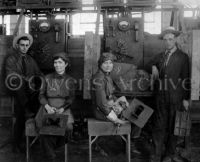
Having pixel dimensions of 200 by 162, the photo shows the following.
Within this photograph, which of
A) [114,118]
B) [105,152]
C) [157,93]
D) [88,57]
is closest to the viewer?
[114,118]

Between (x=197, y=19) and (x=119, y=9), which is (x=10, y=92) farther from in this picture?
(x=197, y=19)

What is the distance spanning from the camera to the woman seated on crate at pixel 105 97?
3.85 m

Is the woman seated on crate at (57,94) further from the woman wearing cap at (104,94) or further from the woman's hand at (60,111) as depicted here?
the woman wearing cap at (104,94)

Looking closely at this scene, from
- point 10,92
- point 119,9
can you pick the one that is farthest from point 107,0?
point 10,92

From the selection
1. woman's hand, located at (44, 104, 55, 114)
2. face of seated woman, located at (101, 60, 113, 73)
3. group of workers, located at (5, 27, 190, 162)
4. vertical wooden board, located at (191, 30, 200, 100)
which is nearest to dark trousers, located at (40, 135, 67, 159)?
group of workers, located at (5, 27, 190, 162)

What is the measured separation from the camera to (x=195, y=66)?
13.9 ft

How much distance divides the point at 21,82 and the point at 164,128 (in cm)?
230

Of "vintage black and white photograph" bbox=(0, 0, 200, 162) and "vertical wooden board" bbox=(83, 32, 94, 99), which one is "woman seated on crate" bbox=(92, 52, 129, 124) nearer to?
"vintage black and white photograph" bbox=(0, 0, 200, 162)

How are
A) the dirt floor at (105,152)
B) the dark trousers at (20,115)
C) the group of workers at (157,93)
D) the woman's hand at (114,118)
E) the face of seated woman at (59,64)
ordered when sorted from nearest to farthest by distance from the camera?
the woman's hand at (114,118), the group of workers at (157,93), the face of seated woman at (59,64), the dirt floor at (105,152), the dark trousers at (20,115)

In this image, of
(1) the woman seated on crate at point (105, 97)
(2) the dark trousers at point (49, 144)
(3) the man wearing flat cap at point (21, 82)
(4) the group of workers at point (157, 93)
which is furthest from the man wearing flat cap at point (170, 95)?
(3) the man wearing flat cap at point (21, 82)

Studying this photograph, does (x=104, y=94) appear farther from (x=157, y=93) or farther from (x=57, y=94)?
(x=157, y=93)

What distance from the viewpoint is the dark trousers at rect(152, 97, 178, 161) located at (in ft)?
13.7

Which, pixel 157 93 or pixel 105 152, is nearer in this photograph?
pixel 157 93

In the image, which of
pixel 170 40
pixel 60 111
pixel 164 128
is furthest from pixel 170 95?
pixel 60 111
